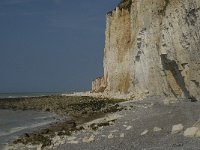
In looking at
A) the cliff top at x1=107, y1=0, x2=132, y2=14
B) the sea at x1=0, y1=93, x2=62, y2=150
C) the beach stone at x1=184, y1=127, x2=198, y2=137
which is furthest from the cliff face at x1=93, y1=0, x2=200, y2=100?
the beach stone at x1=184, y1=127, x2=198, y2=137

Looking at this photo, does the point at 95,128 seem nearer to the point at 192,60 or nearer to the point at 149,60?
the point at 192,60

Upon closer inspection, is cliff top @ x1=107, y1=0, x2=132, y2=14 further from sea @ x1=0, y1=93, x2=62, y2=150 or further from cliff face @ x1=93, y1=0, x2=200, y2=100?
sea @ x1=0, y1=93, x2=62, y2=150

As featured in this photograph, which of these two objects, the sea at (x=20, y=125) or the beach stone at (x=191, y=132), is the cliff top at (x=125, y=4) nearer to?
the sea at (x=20, y=125)

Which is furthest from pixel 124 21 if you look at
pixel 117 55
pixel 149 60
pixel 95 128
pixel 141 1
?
pixel 95 128

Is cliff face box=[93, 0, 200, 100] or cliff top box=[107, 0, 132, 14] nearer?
cliff face box=[93, 0, 200, 100]

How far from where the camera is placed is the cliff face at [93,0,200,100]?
951 inches

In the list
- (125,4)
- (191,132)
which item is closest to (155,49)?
(125,4)

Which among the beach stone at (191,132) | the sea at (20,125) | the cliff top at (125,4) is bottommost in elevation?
the sea at (20,125)

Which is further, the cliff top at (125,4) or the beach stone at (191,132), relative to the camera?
the cliff top at (125,4)

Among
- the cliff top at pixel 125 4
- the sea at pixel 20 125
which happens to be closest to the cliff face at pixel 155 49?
the cliff top at pixel 125 4

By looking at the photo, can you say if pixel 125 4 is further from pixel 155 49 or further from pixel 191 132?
pixel 191 132

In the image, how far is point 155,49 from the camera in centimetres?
3566

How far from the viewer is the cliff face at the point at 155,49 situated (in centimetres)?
2415

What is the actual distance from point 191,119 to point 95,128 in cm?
519
